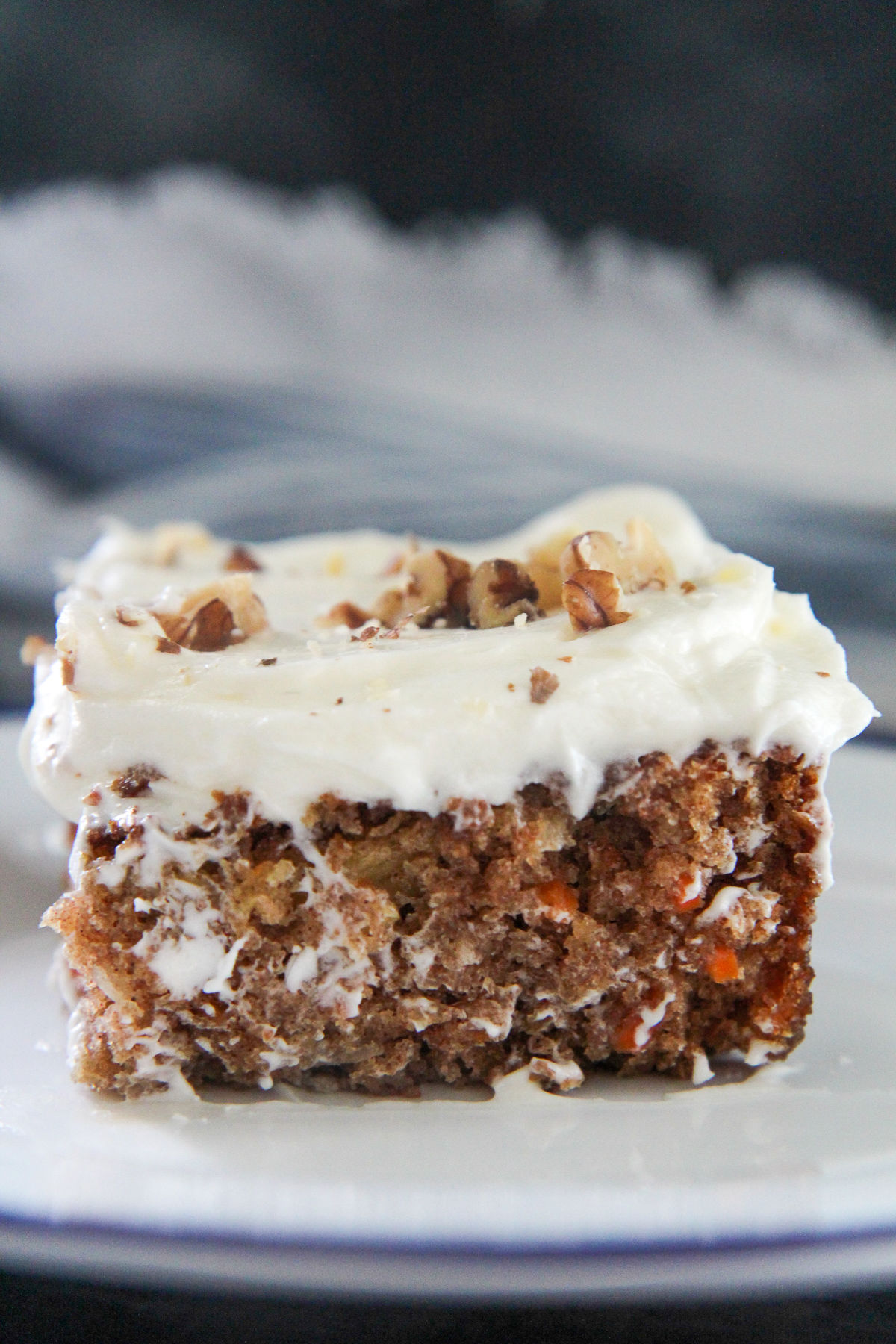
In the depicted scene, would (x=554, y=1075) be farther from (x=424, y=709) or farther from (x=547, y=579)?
(x=547, y=579)

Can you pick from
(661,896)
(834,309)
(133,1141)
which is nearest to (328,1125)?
(133,1141)

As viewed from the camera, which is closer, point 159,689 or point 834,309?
point 159,689

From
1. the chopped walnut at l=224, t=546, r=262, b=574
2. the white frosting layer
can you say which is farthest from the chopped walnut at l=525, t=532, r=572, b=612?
the chopped walnut at l=224, t=546, r=262, b=574

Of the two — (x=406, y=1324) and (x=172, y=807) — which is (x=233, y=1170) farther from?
(x=172, y=807)

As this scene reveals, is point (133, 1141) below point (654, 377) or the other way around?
below

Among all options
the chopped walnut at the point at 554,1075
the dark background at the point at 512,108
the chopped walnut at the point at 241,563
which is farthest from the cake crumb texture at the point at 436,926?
the dark background at the point at 512,108

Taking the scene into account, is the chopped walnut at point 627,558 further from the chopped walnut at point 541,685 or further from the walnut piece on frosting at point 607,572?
the chopped walnut at point 541,685

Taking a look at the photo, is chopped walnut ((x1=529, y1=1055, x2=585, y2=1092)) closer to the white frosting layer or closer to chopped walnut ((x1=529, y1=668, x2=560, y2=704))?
the white frosting layer
